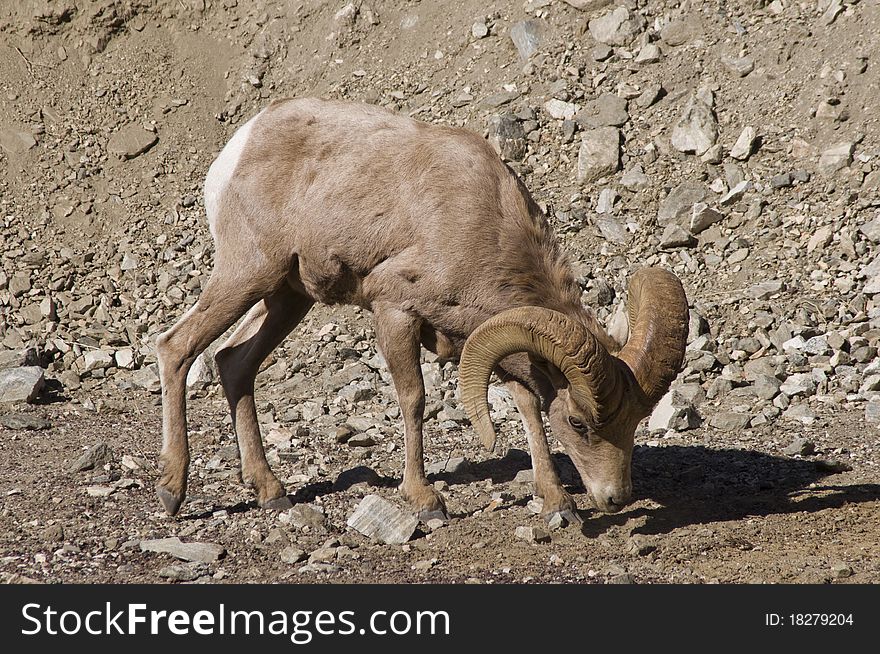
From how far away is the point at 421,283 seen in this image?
7863 millimetres

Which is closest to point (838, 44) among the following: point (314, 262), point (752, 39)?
point (752, 39)

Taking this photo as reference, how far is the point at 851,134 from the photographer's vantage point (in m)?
14.0

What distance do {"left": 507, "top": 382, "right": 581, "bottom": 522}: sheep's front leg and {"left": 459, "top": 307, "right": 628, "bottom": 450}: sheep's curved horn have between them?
2.89 feet

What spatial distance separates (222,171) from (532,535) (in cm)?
401

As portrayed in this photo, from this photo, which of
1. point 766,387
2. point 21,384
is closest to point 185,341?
point 21,384

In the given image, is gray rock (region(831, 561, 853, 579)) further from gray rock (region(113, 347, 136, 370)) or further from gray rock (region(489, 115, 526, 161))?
gray rock (region(113, 347, 136, 370))

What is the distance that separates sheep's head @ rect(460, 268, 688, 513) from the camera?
7020 millimetres

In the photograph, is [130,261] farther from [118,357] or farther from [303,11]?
[303,11]

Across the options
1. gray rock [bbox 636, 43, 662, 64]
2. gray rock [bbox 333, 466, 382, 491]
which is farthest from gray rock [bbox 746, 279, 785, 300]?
gray rock [bbox 333, 466, 382, 491]

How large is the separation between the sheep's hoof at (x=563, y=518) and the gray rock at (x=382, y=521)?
3.43ft

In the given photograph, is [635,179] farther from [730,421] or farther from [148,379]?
[148,379]

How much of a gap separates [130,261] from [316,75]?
516 cm

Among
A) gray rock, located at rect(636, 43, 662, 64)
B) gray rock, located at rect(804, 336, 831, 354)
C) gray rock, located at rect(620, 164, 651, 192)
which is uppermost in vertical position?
gray rock, located at rect(636, 43, 662, 64)

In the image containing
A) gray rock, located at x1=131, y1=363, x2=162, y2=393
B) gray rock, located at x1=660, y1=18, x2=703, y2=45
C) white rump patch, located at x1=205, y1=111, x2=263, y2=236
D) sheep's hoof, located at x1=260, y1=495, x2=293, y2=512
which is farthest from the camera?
gray rock, located at x1=660, y1=18, x2=703, y2=45
